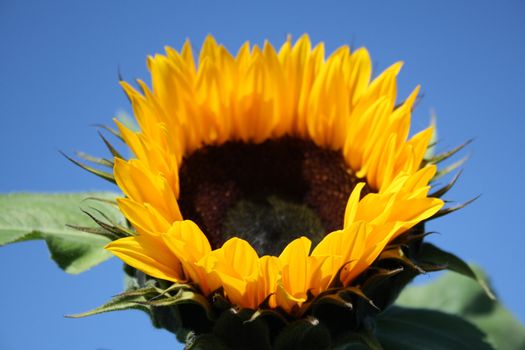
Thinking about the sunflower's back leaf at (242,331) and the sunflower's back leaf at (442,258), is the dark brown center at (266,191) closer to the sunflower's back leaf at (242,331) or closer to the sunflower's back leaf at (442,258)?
the sunflower's back leaf at (442,258)

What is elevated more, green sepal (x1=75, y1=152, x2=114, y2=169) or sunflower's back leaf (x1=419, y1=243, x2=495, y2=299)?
green sepal (x1=75, y1=152, x2=114, y2=169)

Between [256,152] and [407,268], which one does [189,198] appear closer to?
[256,152]

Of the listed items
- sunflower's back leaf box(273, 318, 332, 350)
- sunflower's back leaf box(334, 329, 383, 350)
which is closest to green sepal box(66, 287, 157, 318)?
sunflower's back leaf box(273, 318, 332, 350)

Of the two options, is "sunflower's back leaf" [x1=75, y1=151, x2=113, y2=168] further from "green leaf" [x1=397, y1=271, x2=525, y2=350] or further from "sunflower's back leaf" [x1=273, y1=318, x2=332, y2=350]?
"green leaf" [x1=397, y1=271, x2=525, y2=350]

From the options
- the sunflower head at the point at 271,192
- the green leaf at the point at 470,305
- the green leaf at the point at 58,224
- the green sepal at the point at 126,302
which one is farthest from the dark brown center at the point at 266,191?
the green leaf at the point at 470,305

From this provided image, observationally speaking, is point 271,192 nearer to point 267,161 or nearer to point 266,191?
Result: point 266,191

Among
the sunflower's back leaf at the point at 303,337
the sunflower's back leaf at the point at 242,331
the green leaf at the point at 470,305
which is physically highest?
the sunflower's back leaf at the point at 242,331

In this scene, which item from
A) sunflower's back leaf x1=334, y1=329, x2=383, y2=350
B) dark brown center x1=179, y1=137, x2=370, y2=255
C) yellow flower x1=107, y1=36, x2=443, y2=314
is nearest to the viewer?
yellow flower x1=107, y1=36, x2=443, y2=314

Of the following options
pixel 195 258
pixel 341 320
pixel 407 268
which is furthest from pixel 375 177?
pixel 195 258
